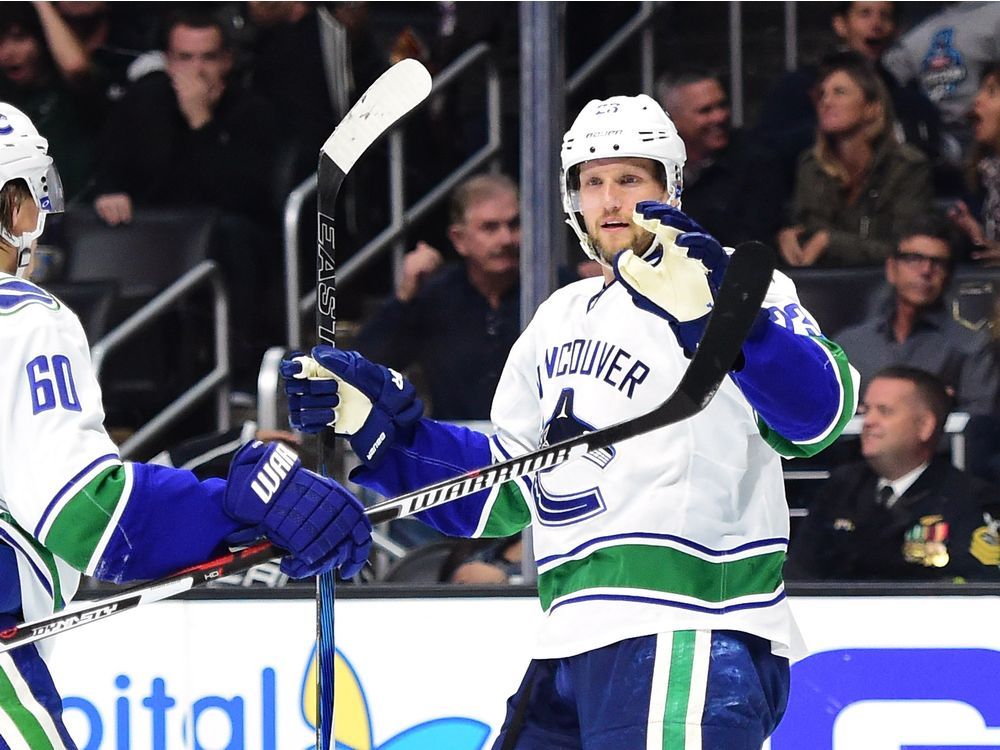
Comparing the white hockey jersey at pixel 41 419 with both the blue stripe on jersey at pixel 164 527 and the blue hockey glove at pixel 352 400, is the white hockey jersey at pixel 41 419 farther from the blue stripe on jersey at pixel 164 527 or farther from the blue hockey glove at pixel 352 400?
the blue hockey glove at pixel 352 400

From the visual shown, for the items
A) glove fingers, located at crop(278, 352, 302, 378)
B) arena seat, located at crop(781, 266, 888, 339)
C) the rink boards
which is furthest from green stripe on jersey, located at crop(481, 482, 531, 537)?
arena seat, located at crop(781, 266, 888, 339)

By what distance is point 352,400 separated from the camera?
2.35 meters

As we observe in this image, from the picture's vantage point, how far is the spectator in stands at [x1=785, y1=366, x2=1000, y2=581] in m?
3.33

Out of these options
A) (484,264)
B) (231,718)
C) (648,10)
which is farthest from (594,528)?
(648,10)

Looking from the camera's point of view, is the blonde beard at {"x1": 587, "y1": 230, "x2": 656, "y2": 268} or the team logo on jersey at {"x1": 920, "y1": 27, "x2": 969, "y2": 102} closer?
the blonde beard at {"x1": 587, "y1": 230, "x2": 656, "y2": 268}

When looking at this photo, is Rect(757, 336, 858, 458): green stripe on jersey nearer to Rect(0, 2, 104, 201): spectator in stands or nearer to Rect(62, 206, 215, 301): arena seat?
Rect(62, 206, 215, 301): arena seat

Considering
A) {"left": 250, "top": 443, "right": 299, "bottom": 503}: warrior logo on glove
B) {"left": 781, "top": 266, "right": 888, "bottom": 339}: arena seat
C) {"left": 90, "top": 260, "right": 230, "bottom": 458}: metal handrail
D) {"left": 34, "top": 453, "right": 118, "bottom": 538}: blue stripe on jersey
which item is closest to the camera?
{"left": 34, "top": 453, "right": 118, "bottom": 538}: blue stripe on jersey

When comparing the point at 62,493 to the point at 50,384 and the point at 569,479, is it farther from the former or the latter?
the point at 569,479

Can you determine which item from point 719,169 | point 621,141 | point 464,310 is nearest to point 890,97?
point 719,169

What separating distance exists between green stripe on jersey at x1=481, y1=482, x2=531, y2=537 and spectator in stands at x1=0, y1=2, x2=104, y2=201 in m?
2.76

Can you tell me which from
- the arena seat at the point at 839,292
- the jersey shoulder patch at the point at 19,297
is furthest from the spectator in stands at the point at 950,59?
the jersey shoulder patch at the point at 19,297

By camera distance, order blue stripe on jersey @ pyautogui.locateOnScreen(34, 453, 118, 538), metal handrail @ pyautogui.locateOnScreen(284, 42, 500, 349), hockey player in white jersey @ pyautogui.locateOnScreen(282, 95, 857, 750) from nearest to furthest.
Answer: blue stripe on jersey @ pyautogui.locateOnScreen(34, 453, 118, 538) → hockey player in white jersey @ pyautogui.locateOnScreen(282, 95, 857, 750) → metal handrail @ pyautogui.locateOnScreen(284, 42, 500, 349)

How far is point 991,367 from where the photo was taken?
3756mm

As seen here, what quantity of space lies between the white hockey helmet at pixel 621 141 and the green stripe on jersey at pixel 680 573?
0.40 m
